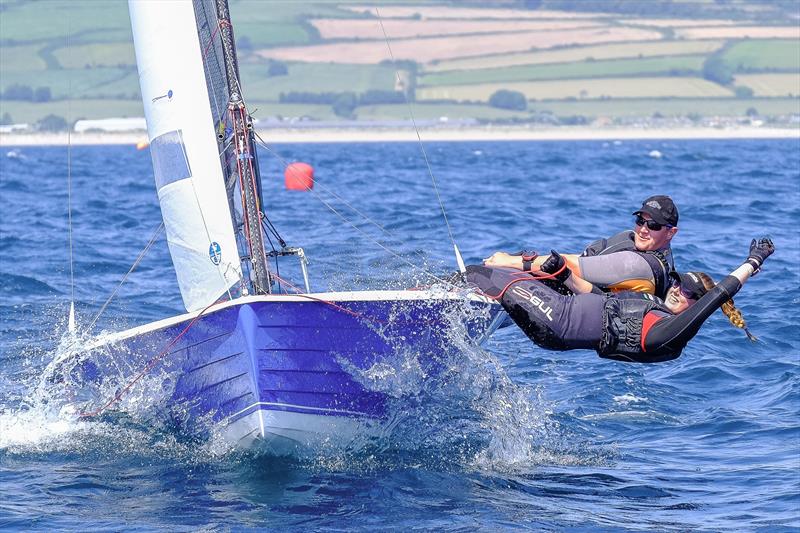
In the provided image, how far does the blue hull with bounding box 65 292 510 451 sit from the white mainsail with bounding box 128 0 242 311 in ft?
1.57

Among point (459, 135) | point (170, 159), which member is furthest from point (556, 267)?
point (459, 135)

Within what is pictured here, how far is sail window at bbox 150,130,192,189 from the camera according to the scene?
26.3ft

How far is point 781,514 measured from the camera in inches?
273

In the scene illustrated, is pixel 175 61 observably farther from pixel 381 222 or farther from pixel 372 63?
pixel 372 63

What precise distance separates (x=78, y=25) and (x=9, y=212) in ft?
252

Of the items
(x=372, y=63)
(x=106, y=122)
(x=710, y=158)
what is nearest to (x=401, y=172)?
(x=710, y=158)

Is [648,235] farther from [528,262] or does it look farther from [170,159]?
[170,159]

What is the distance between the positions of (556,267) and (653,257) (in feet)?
2.31

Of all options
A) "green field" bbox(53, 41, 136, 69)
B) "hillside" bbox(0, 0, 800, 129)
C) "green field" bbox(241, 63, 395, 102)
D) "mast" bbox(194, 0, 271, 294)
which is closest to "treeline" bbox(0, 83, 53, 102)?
"hillside" bbox(0, 0, 800, 129)

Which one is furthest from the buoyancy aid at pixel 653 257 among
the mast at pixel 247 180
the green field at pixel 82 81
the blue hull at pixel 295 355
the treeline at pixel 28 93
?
the treeline at pixel 28 93

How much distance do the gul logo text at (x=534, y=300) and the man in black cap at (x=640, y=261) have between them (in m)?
0.21

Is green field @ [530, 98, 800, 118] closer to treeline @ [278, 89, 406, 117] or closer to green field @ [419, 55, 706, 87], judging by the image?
green field @ [419, 55, 706, 87]

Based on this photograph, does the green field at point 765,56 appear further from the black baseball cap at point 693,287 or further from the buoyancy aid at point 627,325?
the buoyancy aid at point 627,325

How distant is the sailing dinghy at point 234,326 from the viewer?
733 cm
